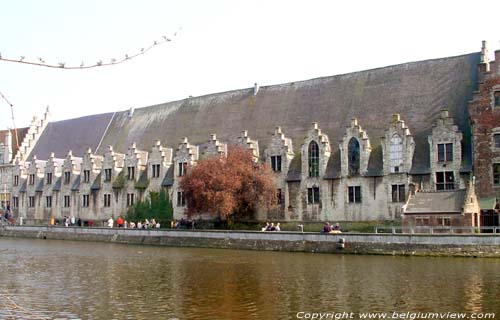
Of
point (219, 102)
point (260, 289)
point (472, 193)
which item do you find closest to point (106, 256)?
point (260, 289)

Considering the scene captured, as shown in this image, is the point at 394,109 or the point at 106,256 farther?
the point at 394,109

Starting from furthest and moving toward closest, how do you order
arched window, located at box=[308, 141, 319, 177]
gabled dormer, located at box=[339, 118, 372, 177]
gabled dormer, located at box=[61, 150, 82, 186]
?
gabled dormer, located at box=[61, 150, 82, 186] → arched window, located at box=[308, 141, 319, 177] → gabled dormer, located at box=[339, 118, 372, 177]

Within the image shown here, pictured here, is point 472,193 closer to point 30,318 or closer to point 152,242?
point 152,242

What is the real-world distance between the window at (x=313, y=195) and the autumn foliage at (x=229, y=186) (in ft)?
10.4

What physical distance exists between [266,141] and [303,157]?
654 centimetres

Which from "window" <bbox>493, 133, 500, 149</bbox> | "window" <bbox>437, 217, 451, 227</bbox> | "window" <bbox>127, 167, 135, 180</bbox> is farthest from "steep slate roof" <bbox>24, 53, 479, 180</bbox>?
"window" <bbox>437, 217, 451, 227</bbox>

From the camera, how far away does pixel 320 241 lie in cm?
4238

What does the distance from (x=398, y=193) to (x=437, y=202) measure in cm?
697

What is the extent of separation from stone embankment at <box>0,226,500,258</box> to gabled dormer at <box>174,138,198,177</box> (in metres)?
10.6

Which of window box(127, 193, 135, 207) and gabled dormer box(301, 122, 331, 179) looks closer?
gabled dormer box(301, 122, 331, 179)

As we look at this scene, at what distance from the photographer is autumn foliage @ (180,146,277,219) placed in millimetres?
53188

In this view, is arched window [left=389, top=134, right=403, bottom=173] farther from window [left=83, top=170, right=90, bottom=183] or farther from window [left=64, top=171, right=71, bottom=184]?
window [left=64, top=171, right=71, bottom=184]

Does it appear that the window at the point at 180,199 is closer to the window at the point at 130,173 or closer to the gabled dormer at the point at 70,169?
the window at the point at 130,173

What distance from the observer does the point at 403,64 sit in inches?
2330
